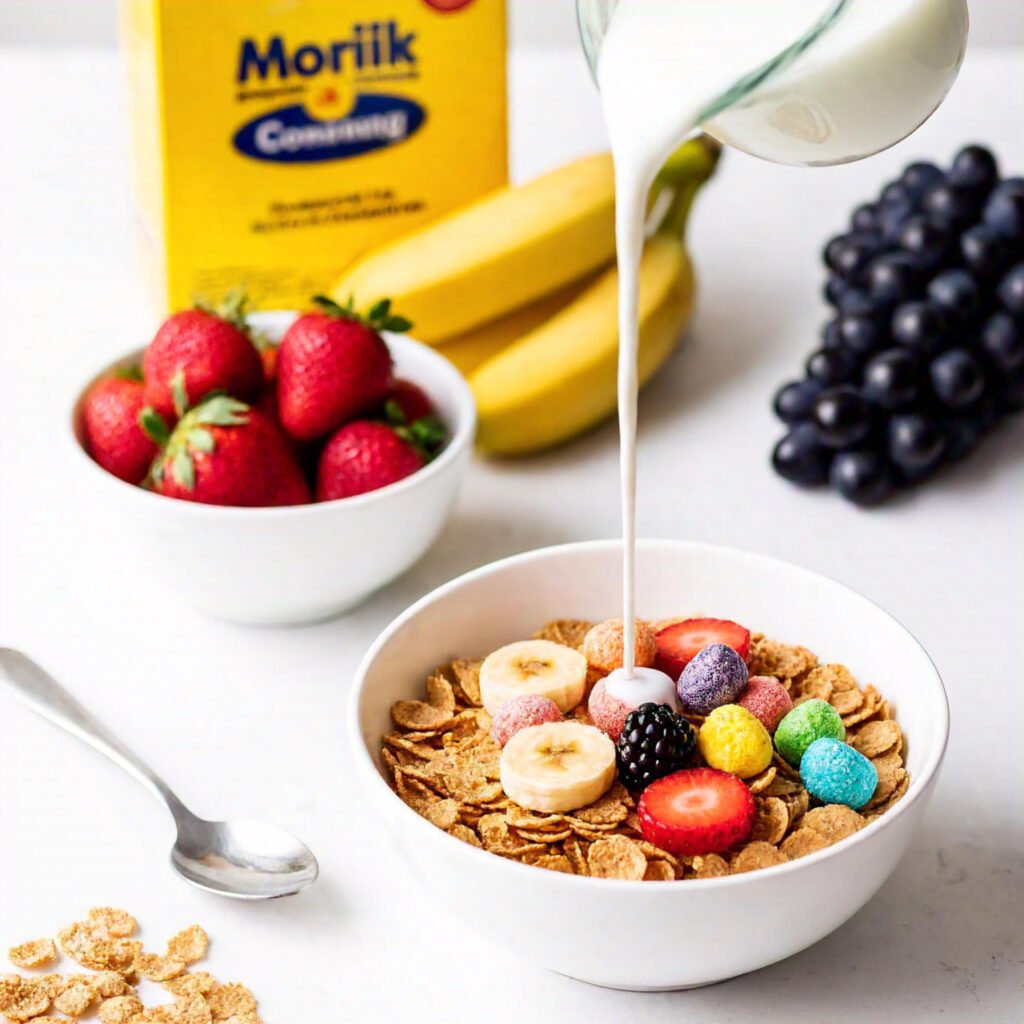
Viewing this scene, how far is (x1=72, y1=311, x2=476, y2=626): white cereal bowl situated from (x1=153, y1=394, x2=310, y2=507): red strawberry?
2 cm

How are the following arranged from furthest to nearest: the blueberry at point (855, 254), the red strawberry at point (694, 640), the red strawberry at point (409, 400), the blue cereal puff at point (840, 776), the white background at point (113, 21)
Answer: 1. the white background at point (113, 21)
2. the blueberry at point (855, 254)
3. the red strawberry at point (409, 400)
4. the red strawberry at point (694, 640)
5. the blue cereal puff at point (840, 776)

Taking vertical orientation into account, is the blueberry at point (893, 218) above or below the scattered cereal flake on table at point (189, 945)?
above

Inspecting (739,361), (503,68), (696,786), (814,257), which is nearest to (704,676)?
(696,786)

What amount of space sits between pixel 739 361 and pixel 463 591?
0.60 meters

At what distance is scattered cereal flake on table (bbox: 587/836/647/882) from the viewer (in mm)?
770

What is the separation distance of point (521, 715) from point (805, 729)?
0.16m

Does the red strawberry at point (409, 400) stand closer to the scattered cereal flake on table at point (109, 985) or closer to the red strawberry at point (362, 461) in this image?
the red strawberry at point (362, 461)

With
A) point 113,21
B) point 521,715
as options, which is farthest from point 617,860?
point 113,21

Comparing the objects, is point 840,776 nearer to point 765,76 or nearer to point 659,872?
point 659,872

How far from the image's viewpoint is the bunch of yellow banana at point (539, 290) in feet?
4.32

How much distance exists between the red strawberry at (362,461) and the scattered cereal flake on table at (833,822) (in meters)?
0.43

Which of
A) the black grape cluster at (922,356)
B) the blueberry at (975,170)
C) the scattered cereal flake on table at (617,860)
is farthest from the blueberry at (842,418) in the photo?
the scattered cereal flake on table at (617,860)

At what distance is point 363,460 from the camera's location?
109 centimetres

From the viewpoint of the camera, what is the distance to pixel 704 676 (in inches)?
34.8
